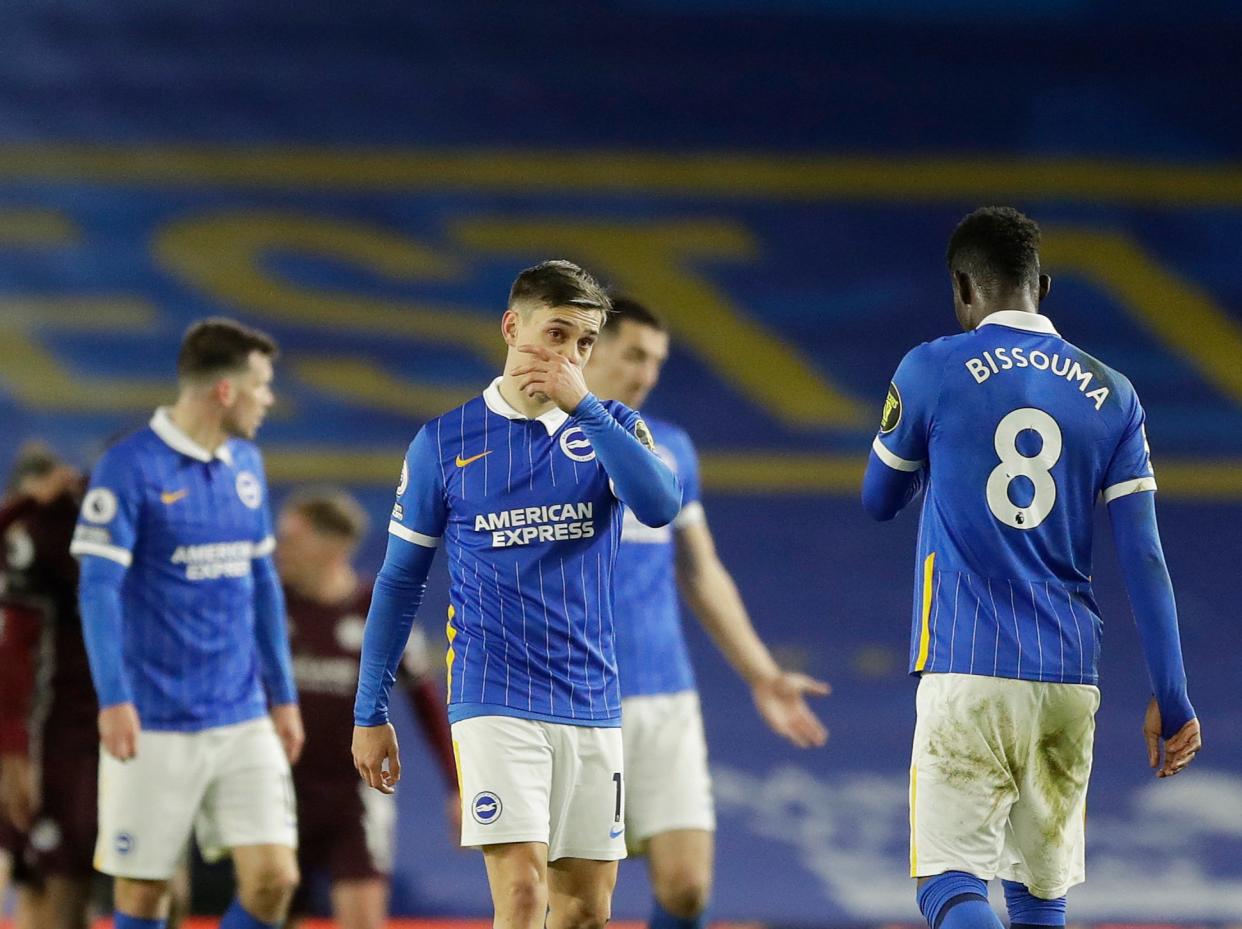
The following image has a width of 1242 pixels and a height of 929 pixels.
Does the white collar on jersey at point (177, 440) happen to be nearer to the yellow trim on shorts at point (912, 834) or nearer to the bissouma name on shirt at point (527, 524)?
the bissouma name on shirt at point (527, 524)

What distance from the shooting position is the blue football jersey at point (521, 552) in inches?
145

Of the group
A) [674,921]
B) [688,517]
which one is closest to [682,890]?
[674,921]

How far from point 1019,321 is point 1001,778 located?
0.96 metres

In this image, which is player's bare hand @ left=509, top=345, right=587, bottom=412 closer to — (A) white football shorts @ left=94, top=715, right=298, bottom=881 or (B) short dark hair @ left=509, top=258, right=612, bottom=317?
(B) short dark hair @ left=509, top=258, right=612, bottom=317

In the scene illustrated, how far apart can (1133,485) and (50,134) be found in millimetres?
7073

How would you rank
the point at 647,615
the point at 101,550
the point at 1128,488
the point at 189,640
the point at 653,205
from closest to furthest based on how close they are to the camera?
1. the point at 1128,488
2. the point at 101,550
3. the point at 189,640
4. the point at 647,615
5. the point at 653,205

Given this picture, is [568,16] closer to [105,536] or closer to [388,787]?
[105,536]

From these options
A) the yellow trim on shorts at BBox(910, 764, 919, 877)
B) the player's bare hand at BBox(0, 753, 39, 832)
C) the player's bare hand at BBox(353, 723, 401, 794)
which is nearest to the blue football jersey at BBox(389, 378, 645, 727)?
the player's bare hand at BBox(353, 723, 401, 794)

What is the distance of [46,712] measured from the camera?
5734 millimetres

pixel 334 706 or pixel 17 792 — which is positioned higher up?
pixel 334 706

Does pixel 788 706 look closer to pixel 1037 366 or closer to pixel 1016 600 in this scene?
pixel 1016 600

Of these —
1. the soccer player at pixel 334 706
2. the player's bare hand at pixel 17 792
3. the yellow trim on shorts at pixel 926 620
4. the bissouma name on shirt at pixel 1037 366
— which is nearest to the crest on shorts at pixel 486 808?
the yellow trim on shorts at pixel 926 620

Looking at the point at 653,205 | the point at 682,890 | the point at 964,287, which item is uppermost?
the point at 653,205

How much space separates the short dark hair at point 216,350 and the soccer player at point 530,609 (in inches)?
57.6
